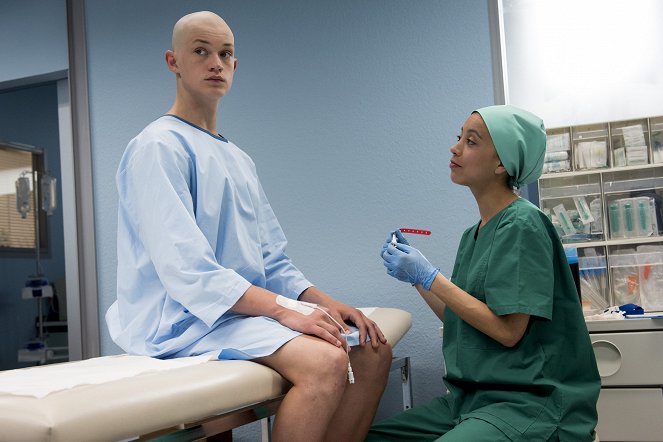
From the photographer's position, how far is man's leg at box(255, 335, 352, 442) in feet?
5.09

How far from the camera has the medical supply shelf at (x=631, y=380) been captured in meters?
2.18

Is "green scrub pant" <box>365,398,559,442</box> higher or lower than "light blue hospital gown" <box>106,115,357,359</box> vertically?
lower

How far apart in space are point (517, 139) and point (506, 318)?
46 centimetres

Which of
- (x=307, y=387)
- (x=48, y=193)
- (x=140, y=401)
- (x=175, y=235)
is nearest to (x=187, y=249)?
(x=175, y=235)

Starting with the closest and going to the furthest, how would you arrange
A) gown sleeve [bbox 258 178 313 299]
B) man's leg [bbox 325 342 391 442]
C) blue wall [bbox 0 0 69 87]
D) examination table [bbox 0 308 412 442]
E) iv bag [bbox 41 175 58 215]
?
1. examination table [bbox 0 308 412 442]
2. man's leg [bbox 325 342 391 442]
3. gown sleeve [bbox 258 178 313 299]
4. blue wall [bbox 0 0 69 87]
5. iv bag [bbox 41 175 58 215]

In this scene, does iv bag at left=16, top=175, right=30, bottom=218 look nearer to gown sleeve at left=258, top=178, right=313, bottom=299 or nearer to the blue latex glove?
gown sleeve at left=258, top=178, right=313, bottom=299

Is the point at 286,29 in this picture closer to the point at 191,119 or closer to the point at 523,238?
the point at 191,119

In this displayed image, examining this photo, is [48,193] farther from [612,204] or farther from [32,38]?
[612,204]

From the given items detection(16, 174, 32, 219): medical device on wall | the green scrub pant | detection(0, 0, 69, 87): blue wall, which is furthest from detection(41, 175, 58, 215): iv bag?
the green scrub pant

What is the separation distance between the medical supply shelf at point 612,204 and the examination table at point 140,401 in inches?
58.0

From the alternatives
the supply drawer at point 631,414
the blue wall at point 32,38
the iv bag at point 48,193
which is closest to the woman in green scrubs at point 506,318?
the supply drawer at point 631,414

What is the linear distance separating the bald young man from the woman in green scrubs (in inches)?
8.1

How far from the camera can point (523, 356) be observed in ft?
5.65

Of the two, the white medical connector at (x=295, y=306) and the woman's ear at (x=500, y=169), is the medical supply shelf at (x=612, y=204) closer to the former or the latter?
the woman's ear at (x=500, y=169)
